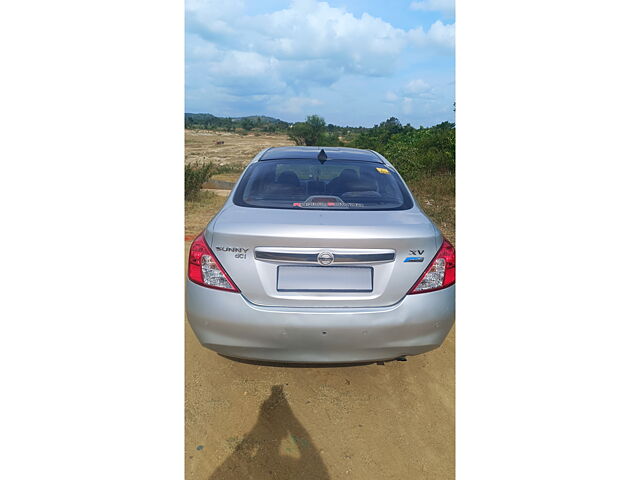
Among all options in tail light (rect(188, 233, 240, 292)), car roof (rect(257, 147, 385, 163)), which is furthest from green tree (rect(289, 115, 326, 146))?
Answer: tail light (rect(188, 233, 240, 292))

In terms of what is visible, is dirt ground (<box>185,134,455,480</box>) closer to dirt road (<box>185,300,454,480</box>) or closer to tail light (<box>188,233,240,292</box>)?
dirt road (<box>185,300,454,480</box>)

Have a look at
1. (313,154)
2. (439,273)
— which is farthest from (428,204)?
(439,273)

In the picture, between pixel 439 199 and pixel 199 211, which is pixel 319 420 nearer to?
pixel 199 211

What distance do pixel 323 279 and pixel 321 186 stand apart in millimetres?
970

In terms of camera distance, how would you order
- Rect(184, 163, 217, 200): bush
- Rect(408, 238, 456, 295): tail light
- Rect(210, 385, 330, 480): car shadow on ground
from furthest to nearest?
Rect(184, 163, 217, 200): bush → Rect(408, 238, 456, 295): tail light → Rect(210, 385, 330, 480): car shadow on ground

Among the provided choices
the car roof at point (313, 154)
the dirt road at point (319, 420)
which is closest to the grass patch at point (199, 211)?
the car roof at point (313, 154)

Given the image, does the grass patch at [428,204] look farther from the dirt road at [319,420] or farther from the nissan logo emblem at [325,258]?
the nissan logo emblem at [325,258]

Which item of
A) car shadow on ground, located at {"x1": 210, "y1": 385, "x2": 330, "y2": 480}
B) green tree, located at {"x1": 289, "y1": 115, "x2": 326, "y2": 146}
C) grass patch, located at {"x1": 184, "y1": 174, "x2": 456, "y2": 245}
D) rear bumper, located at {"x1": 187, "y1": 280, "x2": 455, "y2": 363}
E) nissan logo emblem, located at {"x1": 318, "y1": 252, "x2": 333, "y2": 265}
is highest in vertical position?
green tree, located at {"x1": 289, "y1": 115, "x2": 326, "y2": 146}

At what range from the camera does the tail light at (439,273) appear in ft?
7.25

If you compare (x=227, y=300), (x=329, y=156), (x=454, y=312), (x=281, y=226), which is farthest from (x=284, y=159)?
(x=454, y=312)

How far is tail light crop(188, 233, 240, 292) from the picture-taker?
2.18 meters

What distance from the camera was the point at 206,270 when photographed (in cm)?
222

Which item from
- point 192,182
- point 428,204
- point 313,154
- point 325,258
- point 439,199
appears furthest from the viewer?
point 192,182
